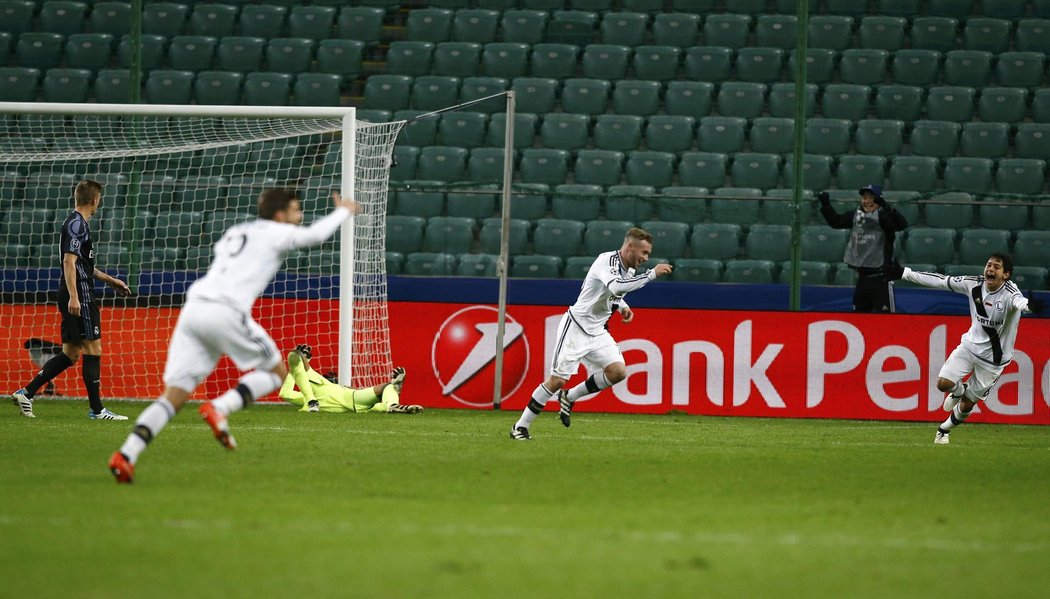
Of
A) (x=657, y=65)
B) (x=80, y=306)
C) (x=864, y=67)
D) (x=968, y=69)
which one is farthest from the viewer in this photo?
(x=657, y=65)

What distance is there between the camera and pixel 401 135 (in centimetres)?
1941

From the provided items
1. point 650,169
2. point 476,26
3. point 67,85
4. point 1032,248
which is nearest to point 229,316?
point 1032,248

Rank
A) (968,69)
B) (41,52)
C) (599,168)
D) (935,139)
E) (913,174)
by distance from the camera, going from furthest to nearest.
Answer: (41,52)
(968,69)
(935,139)
(599,168)
(913,174)

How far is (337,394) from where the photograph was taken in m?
13.8

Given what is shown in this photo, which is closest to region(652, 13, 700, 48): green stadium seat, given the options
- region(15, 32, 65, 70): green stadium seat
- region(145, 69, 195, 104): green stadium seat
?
region(145, 69, 195, 104): green stadium seat

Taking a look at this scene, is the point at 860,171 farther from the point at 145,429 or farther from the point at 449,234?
the point at 145,429

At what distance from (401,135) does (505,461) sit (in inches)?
426

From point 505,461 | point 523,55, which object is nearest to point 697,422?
point 505,461

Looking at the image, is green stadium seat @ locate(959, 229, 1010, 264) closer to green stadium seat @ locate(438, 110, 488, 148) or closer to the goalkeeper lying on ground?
the goalkeeper lying on ground

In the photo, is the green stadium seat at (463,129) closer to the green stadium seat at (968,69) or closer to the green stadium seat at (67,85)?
the green stadium seat at (67,85)

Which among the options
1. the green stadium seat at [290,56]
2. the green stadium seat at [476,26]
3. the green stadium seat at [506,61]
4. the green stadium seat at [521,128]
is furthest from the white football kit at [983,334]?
the green stadium seat at [290,56]

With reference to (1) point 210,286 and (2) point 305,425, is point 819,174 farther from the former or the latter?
(1) point 210,286

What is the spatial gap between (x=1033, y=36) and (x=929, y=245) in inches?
269

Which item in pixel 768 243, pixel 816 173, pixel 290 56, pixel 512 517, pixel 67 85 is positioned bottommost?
pixel 512 517
